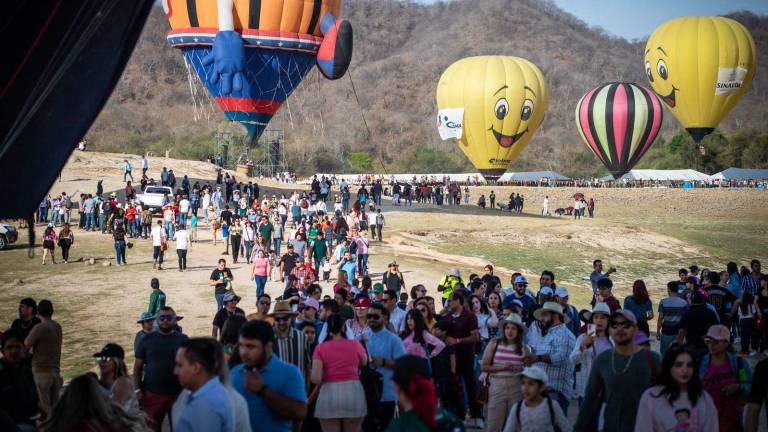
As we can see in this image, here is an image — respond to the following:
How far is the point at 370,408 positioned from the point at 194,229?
22.4 m

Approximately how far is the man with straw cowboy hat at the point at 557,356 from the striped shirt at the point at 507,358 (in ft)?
0.96

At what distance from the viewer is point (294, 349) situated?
26.4 feet

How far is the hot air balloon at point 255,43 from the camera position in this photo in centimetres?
3828

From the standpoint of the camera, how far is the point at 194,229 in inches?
1163

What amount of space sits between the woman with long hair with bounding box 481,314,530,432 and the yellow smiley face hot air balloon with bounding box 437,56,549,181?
46.7 meters

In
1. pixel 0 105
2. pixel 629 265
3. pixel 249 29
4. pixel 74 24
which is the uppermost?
pixel 249 29

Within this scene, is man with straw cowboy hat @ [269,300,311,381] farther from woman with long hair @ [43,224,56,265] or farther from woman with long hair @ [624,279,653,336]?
woman with long hair @ [43,224,56,265]

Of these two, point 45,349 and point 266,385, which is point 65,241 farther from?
point 266,385

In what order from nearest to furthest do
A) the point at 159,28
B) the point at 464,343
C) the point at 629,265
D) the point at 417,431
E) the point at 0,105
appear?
the point at 417,431
the point at 0,105
the point at 464,343
the point at 629,265
the point at 159,28

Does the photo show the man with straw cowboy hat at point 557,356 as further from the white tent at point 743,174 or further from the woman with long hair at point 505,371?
the white tent at point 743,174

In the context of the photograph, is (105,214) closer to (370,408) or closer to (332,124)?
(370,408)

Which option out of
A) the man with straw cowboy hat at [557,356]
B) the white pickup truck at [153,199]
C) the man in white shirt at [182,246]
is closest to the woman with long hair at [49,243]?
the man in white shirt at [182,246]

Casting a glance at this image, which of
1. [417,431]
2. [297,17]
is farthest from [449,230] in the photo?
[417,431]

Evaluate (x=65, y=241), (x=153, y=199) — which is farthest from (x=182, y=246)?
(x=153, y=199)
